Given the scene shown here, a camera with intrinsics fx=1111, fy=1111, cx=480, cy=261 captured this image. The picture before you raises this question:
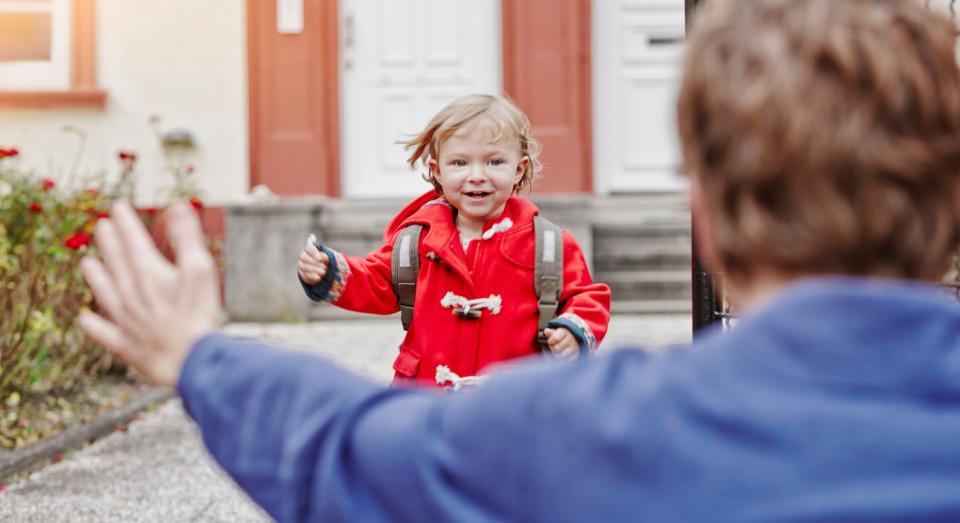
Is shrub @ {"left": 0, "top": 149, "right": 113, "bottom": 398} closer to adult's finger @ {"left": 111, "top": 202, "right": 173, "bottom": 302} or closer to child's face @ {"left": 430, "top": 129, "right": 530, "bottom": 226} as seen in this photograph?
child's face @ {"left": 430, "top": 129, "right": 530, "bottom": 226}

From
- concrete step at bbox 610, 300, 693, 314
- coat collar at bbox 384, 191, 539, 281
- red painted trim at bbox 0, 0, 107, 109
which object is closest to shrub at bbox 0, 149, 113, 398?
coat collar at bbox 384, 191, 539, 281

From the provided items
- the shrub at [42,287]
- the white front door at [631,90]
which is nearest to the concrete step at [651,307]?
the white front door at [631,90]

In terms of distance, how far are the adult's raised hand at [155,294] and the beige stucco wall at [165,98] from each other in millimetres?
8163

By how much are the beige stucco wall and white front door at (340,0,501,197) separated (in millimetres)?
878

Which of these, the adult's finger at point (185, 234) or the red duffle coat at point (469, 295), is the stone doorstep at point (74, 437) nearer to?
the red duffle coat at point (469, 295)

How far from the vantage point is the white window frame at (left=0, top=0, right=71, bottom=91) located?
9086 millimetres

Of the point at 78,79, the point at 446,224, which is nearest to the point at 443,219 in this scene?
the point at 446,224

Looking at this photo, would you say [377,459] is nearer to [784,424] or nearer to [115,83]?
[784,424]

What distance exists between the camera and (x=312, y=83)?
29.2ft

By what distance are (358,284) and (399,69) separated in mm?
6688

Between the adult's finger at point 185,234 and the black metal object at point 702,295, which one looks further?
the black metal object at point 702,295

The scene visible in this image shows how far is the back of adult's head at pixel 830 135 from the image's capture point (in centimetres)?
79

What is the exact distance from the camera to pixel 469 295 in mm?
2676

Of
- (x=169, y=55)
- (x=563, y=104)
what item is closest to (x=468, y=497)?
(x=563, y=104)
